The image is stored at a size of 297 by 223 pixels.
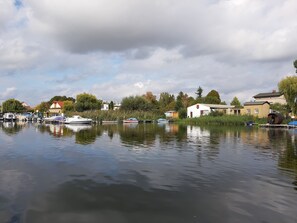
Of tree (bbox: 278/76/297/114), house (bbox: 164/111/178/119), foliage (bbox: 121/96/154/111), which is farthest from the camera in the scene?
house (bbox: 164/111/178/119)

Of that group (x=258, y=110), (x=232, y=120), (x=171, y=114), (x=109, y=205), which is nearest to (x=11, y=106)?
(x=171, y=114)

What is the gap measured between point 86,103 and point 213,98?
4655 cm

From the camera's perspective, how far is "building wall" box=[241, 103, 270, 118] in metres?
72.0

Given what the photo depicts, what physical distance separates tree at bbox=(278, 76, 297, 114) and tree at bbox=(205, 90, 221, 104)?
41705 millimetres

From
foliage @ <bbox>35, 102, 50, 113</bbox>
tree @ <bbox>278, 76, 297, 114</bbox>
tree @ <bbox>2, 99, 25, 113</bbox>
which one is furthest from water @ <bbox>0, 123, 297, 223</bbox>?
foliage @ <bbox>35, 102, 50, 113</bbox>

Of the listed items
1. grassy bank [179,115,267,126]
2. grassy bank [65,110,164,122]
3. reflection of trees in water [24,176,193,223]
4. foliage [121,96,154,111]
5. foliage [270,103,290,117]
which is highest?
foliage [121,96,154,111]

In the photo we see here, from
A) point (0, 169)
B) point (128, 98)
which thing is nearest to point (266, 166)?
point (0, 169)

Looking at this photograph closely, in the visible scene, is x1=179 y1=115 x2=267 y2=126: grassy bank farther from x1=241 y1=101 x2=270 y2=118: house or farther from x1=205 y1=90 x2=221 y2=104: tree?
x1=205 y1=90 x2=221 y2=104: tree

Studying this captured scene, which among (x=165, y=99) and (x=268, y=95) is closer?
(x=268, y=95)

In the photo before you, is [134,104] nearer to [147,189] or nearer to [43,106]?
[43,106]

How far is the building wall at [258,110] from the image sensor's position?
72.0 m

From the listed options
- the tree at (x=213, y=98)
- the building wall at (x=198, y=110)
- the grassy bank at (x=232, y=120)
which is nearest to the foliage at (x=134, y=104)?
the building wall at (x=198, y=110)

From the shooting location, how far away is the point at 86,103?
102125 mm

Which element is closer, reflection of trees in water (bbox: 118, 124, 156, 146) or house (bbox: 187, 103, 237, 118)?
reflection of trees in water (bbox: 118, 124, 156, 146)
